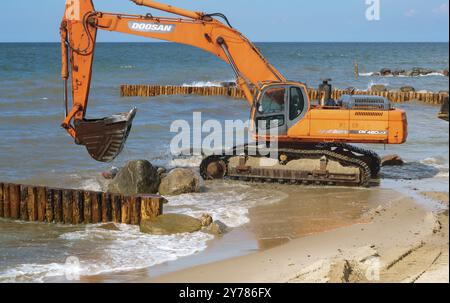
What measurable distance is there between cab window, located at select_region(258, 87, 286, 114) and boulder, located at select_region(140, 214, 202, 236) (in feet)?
15.4

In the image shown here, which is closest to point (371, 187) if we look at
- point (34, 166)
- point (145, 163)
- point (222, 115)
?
point (145, 163)

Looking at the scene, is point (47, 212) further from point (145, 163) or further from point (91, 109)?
point (91, 109)

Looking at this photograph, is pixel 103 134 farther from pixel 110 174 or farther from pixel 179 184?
pixel 110 174

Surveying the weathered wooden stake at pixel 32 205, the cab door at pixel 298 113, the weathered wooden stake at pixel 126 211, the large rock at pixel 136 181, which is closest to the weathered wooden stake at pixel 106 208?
the weathered wooden stake at pixel 126 211

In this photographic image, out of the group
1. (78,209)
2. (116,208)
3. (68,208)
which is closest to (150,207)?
(116,208)

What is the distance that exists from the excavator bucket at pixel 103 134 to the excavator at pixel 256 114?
2 centimetres

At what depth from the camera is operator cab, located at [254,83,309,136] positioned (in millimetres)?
15102

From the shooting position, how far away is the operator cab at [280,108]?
15102 mm

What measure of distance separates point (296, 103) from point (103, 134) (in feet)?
14.4

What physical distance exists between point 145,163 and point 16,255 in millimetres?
4825

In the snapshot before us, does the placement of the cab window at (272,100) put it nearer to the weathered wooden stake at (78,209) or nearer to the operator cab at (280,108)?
the operator cab at (280,108)

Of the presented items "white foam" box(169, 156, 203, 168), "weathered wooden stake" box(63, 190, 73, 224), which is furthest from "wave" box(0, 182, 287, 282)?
"white foam" box(169, 156, 203, 168)

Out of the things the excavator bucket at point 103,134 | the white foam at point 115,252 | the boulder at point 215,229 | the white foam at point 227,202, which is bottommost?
the white foam at point 115,252
